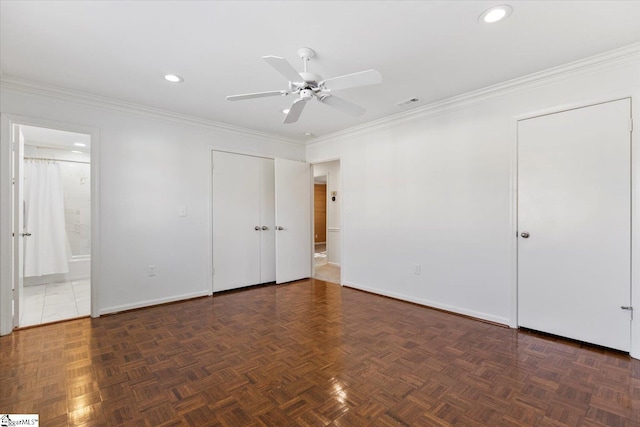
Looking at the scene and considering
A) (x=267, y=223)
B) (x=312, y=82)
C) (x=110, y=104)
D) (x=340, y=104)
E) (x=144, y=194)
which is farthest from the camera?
(x=267, y=223)

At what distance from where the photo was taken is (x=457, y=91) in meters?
3.25

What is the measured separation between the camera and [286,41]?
2258mm

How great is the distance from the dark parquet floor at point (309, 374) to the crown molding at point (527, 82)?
244 cm

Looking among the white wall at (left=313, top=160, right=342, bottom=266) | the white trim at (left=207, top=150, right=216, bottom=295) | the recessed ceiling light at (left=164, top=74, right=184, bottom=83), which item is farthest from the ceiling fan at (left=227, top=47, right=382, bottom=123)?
the white wall at (left=313, top=160, right=342, bottom=266)

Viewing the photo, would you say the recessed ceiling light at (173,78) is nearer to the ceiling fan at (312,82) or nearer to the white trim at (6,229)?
the ceiling fan at (312,82)

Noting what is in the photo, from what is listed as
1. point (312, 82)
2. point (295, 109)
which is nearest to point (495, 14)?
point (312, 82)

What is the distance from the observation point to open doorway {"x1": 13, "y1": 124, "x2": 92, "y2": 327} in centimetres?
448

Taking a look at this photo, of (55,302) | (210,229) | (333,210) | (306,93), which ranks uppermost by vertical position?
(306,93)

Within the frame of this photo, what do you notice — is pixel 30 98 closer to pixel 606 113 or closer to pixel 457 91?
pixel 457 91

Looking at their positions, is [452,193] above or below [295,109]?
below

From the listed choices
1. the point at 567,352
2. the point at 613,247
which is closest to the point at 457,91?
the point at 613,247

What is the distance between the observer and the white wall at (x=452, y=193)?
2797mm

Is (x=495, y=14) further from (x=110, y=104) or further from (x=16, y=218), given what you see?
(x=16, y=218)

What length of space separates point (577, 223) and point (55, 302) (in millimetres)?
6157
